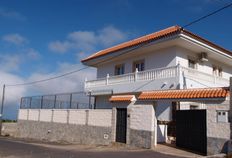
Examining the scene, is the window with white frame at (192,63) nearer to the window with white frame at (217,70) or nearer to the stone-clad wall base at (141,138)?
the window with white frame at (217,70)

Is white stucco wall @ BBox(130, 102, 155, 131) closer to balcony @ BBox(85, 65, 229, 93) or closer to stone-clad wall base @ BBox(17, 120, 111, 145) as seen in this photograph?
stone-clad wall base @ BBox(17, 120, 111, 145)

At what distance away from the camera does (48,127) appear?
23.3m

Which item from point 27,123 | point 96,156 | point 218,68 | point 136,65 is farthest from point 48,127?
point 218,68

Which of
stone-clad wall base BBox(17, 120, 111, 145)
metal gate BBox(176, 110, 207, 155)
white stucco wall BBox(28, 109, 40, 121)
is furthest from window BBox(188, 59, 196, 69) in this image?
white stucco wall BBox(28, 109, 40, 121)

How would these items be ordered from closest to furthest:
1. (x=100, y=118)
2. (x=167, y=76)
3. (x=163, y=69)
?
A: (x=167, y=76), (x=163, y=69), (x=100, y=118)

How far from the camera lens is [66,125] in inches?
805

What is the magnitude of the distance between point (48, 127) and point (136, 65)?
9.66 m

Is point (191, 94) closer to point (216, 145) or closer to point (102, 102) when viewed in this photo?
point (216, 145)

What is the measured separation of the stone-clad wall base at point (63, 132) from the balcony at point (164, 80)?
368 cm

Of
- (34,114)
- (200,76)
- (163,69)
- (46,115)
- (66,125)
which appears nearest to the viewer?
(163,69)

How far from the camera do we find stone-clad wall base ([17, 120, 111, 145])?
16.4 metres

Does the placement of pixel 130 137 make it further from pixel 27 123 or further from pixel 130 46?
pixel 27 123

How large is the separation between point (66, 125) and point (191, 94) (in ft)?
38.8

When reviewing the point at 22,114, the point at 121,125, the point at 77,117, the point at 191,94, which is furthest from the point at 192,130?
the point at 22,114
